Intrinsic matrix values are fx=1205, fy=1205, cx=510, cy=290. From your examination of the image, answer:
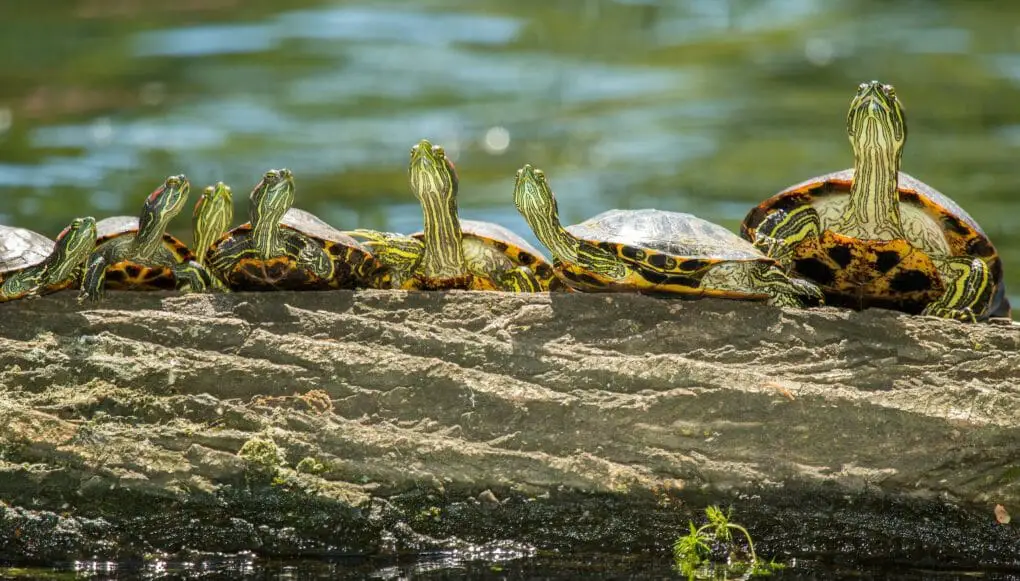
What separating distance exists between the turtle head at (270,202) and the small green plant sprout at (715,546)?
5.98ft

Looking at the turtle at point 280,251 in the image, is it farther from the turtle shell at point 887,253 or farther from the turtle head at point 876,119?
the turtle head at point 876,119

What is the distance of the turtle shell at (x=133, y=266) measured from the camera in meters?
4.46

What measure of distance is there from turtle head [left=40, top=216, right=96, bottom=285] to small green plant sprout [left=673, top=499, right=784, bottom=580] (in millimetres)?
2261

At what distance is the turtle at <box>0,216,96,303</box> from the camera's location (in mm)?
4195

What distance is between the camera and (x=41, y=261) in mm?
4246

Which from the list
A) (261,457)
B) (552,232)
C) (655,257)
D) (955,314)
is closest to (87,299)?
(261,457)

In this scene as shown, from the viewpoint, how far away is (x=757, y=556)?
3.84 m

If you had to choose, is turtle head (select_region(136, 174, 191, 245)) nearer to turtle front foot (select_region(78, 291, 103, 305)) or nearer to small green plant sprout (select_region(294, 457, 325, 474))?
turtle front foot (select_region(78, 291, 103, 305))

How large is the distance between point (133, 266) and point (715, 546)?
2.36m

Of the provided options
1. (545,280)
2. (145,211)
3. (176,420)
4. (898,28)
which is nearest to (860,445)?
(545,280)

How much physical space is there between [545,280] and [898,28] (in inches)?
417

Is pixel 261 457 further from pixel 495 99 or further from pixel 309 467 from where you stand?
pixel 495 99

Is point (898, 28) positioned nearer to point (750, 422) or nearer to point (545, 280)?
point (545, 280)

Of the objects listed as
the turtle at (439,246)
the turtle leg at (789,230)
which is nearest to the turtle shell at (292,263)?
the turtle at (439,246)
